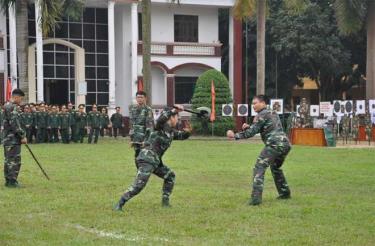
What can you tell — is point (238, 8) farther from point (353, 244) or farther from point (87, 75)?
point (353, 244)

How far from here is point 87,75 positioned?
4112 cm

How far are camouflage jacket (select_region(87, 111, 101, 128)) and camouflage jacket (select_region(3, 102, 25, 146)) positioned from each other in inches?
661

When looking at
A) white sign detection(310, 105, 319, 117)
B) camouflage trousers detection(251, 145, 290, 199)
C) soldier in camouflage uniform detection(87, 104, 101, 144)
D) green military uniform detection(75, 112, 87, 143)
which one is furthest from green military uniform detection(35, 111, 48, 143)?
camouflage trousers detection(251, 145, 290, 199)

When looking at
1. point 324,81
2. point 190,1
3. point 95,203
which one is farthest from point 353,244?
point 324,81

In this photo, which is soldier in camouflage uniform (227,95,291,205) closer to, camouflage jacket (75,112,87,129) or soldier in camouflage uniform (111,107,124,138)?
camouflage jacket (75,112,87,129)

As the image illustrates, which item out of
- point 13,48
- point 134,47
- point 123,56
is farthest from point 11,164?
point 123,56

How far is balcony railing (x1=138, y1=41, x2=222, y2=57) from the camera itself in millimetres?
40906

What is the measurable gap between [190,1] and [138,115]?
27.9 m

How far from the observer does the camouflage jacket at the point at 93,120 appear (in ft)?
101

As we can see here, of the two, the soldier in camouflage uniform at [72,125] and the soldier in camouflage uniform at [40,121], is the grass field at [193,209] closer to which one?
the soldier in camouflage uniform at [40,121]

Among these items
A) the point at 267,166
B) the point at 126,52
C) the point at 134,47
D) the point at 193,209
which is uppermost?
the point at 134,47

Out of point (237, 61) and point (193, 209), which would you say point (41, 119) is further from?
point (193, 209)

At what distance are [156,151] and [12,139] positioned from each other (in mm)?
4335

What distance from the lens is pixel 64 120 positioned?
3005 cm
